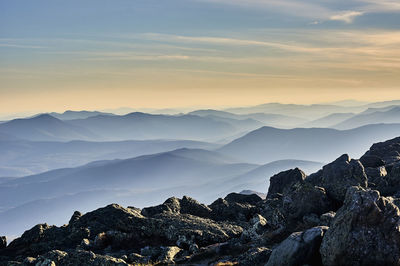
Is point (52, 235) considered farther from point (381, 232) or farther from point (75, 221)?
point (381, 232)

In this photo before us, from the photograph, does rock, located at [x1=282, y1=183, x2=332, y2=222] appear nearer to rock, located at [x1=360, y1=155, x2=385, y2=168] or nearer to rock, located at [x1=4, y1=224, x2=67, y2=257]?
rock, located at [x1=4, y1=224, x2=67, y2=257]

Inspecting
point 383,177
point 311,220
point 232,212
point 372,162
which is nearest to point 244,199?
point 232,212

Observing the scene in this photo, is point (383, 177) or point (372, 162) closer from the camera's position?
point (383, 177)

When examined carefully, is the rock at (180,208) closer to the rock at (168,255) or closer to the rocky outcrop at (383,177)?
the rock at (168,255)

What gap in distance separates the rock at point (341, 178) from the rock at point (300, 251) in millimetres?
16281

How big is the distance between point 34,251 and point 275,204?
98.6ft

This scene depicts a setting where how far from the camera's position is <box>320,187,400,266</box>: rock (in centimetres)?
2220

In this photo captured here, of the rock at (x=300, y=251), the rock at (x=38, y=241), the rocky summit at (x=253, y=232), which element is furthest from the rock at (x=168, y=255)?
the rock at (x=38, y=241)

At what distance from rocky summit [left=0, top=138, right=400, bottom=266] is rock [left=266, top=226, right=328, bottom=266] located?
2.2 inches

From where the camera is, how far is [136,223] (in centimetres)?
4572

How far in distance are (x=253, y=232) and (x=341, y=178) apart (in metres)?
12.9

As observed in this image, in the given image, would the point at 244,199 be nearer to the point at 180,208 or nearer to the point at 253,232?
the point at 180,208

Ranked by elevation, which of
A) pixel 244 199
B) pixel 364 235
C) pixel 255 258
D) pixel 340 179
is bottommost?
pixel 244 199

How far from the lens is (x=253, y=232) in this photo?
37562 millimetres
